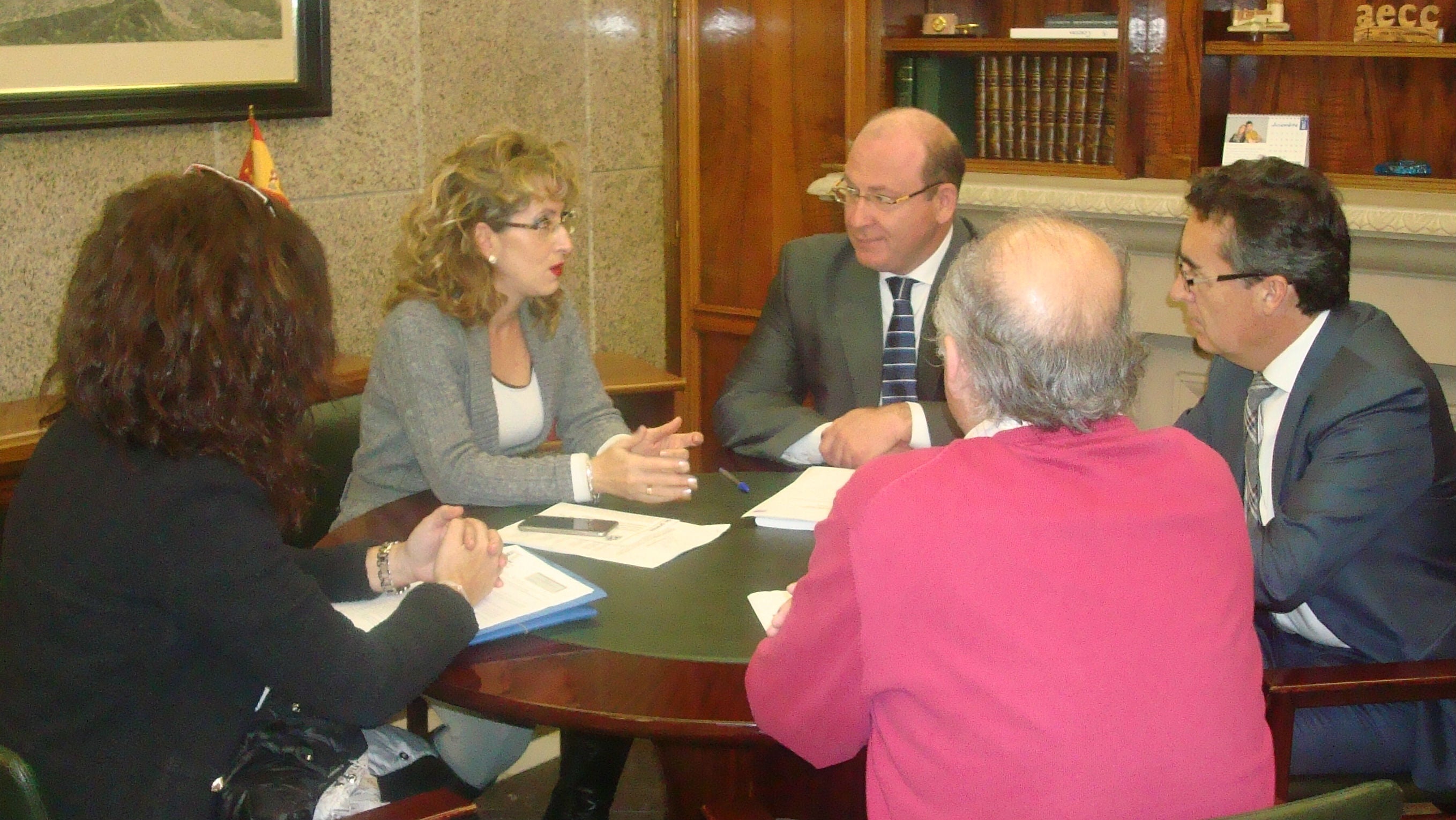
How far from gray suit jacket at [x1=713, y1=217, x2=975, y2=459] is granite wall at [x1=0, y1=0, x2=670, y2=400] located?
4.05 feet

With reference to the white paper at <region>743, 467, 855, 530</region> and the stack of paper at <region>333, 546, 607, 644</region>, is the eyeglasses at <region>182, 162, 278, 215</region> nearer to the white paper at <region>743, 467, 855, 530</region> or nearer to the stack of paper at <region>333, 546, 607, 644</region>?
the stack of paper at <region>333, 546, 607, 644</region>

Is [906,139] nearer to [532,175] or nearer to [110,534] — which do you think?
[532,175]

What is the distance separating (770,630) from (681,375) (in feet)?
Result: 9.67

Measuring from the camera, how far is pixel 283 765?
5.31 feet

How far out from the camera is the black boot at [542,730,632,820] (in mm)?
2365

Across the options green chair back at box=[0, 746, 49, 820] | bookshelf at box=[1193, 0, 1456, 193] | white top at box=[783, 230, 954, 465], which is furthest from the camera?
bookshelf at box=[1193, 0, 1456, 193]

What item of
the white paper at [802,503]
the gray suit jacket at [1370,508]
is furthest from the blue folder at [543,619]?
the gray suit jacket at [1370,508]

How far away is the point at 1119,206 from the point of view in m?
3.53

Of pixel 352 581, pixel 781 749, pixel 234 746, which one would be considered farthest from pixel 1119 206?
pixel 234 746

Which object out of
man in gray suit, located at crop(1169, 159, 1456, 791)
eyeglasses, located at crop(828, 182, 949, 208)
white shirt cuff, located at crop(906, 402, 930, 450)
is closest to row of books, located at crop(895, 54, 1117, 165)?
eyeglasses, located at crop(828, 182, 949, 208)

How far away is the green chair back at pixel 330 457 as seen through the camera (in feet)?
8.57

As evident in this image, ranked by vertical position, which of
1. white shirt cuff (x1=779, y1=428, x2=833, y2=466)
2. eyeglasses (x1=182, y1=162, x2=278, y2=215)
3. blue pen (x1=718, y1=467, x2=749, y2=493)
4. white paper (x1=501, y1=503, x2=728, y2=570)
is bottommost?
white paper (x1=501, y1=503, x2=728, y2=570)

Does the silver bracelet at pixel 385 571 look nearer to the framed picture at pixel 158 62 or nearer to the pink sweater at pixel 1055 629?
the pink sweater at pixel 1055 629

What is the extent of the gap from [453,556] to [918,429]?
1.05 metres
